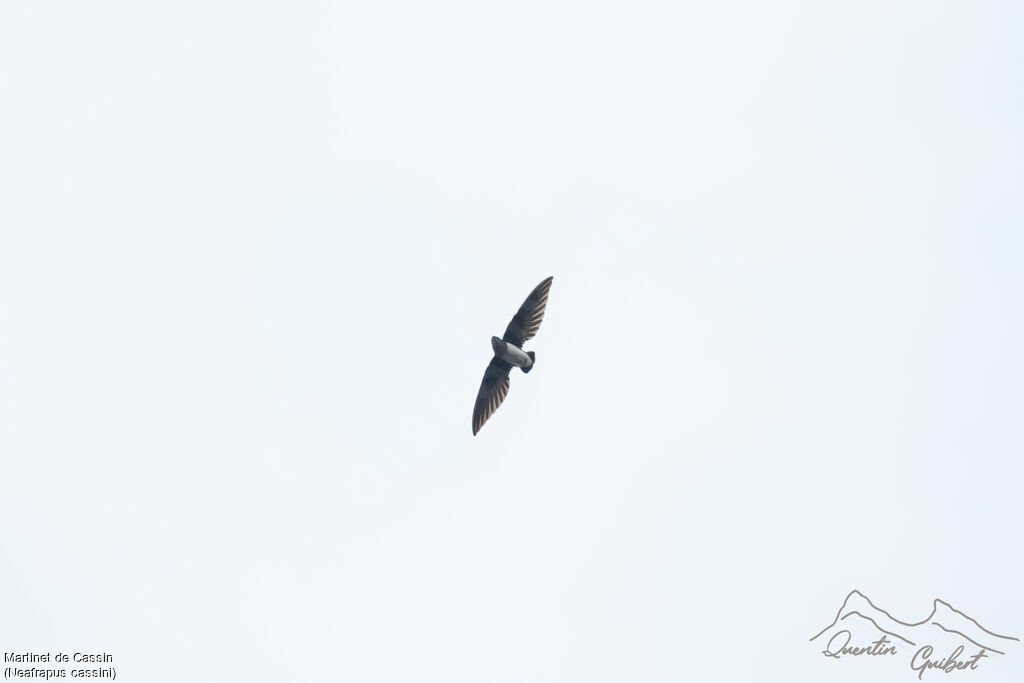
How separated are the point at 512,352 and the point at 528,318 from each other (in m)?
1.85

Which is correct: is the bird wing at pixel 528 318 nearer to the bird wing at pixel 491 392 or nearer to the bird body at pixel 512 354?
the bird body at pixel 512 354

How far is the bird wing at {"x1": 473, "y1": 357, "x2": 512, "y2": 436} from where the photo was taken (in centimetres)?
4334

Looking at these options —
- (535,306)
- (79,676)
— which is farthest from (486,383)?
(79,676)

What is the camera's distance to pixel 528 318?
4259cm

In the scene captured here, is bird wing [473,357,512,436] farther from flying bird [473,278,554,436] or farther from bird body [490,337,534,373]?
bird body [490,337,534,373]

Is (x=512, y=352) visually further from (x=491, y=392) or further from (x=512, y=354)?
(x=491, y=392)

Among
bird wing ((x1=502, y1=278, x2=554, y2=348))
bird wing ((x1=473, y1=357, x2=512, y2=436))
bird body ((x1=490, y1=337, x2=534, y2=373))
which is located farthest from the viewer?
bird wing ((x1=473, y1=357, x2=512, y2=436))

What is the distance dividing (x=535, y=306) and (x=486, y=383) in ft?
13.5

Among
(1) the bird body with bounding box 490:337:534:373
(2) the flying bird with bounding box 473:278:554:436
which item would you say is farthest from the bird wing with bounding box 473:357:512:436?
(1) the bird body with bounding box 490:337:534:373

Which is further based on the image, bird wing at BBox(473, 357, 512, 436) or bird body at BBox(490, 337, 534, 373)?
bird wing at BBox(473, 357, 512, 436)

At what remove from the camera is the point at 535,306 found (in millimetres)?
42594

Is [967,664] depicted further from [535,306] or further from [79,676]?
[79,676]

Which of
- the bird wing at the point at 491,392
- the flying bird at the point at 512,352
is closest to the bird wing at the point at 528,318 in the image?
the flying bird at the point at 512,352

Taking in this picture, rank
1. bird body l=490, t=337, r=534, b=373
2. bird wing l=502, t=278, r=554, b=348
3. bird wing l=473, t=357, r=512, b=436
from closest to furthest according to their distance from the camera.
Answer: bird body l=490, t=337, r=534, b=373 → bird wing l=502, t=278, r=554, b=348 → bird wing l=473, t=357, r=512, b=436
